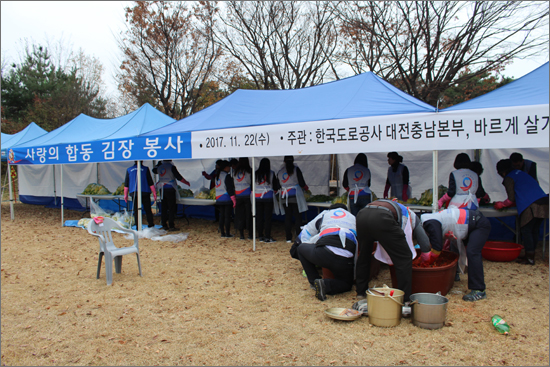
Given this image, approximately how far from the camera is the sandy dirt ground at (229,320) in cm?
294

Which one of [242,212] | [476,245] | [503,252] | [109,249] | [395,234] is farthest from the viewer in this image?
[242,212]

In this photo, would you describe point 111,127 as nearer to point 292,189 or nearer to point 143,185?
point 143,185

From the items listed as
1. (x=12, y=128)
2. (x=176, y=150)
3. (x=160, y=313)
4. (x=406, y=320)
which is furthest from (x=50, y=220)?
(x=12, y=128)

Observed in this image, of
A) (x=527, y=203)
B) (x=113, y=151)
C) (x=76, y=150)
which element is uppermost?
(x=76, y=150)

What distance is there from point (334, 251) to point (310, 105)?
123 inches

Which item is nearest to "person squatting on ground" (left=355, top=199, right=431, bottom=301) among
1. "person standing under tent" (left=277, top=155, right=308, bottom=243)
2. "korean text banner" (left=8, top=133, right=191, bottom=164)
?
"person standing under tent" (left=277, top=155, right=308, bottom=243)

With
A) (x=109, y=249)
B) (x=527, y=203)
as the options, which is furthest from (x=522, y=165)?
(x=109, y=249)

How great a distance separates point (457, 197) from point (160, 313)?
4.03 metres

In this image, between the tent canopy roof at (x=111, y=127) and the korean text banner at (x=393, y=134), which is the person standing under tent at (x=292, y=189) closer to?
the korean text banner at (x=393, y=134)

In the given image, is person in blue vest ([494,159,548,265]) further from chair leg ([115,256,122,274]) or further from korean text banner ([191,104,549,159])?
chair leg ([115,256,122,274])

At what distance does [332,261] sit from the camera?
3996 mm

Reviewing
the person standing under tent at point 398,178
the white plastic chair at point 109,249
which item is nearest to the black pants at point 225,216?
the white plastic chair at point 109,249

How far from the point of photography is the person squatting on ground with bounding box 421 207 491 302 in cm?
385

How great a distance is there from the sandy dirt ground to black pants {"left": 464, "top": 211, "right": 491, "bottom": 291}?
23cm
